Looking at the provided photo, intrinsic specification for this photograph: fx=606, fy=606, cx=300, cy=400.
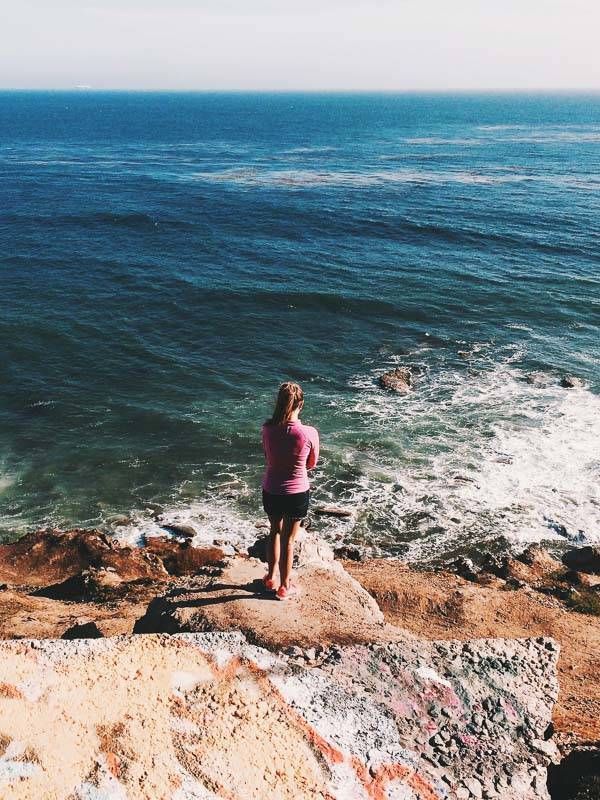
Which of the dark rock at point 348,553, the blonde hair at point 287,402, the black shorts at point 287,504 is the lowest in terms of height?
the dark rock at point 348,553

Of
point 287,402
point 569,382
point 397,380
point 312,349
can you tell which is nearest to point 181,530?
point 287,402

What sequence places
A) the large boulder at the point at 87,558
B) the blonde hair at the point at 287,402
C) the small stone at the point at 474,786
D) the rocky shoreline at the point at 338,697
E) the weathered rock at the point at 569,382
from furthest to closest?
the weathered rock at the point at 569,382 → the large boulder at the point at 87,558 → the blonde hair at the point at 287,402 → the small stone at the point at 474,786 → the rocky shoreline at the point at 338,697

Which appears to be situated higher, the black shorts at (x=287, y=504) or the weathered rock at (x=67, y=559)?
the black shorts at (x=287, y=504)

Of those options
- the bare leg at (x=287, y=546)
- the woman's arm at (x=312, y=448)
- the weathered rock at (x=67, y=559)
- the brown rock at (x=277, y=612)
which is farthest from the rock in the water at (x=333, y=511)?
the woman's arm at (x=312, y=448)

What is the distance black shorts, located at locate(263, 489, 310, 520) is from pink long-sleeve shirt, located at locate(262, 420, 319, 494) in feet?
0.26

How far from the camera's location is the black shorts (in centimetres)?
909

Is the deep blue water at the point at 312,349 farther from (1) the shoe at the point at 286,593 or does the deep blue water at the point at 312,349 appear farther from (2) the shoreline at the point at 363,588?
(1) the shoe at the point at 286,593

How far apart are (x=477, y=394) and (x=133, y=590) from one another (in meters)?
19.4

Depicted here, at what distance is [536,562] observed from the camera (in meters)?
18.5

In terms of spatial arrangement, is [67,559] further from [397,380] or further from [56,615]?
[397,380]

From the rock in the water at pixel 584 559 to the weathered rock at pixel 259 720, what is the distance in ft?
37.8

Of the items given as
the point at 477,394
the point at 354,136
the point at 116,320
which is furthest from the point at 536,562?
the point at 354,136

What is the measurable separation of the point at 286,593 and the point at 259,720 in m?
3.03

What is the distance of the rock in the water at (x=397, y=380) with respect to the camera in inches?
1155
